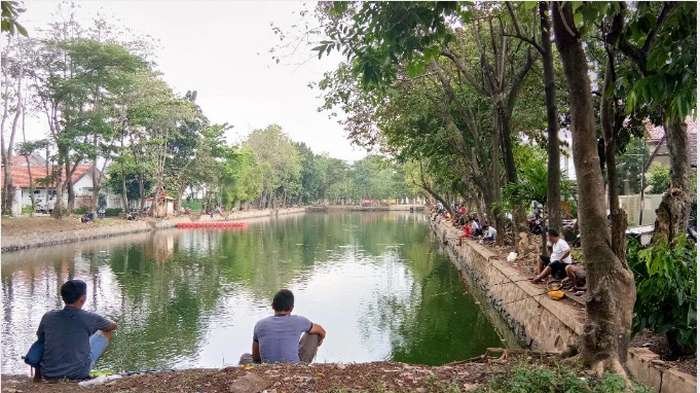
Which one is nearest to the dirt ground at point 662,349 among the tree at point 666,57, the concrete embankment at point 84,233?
the tree at point 666,57

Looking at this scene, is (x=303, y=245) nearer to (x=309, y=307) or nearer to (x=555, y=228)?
(x=309, y=307)

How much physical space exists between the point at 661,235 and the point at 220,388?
541 centimetres

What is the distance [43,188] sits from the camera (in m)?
41.9

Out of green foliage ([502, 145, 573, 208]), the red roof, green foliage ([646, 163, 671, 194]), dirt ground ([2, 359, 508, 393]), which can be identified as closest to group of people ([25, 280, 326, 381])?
dirt ground ([2, 359, 508, 393])

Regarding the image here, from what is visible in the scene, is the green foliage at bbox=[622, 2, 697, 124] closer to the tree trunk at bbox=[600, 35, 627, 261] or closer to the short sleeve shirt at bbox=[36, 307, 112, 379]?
the tree trunk at bbox=[600, 35, 627, 261]

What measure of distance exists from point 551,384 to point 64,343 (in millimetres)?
3834

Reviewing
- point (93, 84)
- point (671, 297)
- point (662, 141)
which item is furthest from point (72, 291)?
point (93, 84)

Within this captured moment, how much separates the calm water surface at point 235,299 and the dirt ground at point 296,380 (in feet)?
14.1

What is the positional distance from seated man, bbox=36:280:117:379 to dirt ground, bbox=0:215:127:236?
2144cm

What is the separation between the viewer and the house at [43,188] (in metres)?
39.2

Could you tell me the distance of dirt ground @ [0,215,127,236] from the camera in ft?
78.6

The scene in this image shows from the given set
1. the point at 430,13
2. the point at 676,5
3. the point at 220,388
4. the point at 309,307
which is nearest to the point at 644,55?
the point at 676,5

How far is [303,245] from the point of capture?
92.5 feet

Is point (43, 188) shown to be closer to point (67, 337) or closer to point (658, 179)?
point (658, 179)
